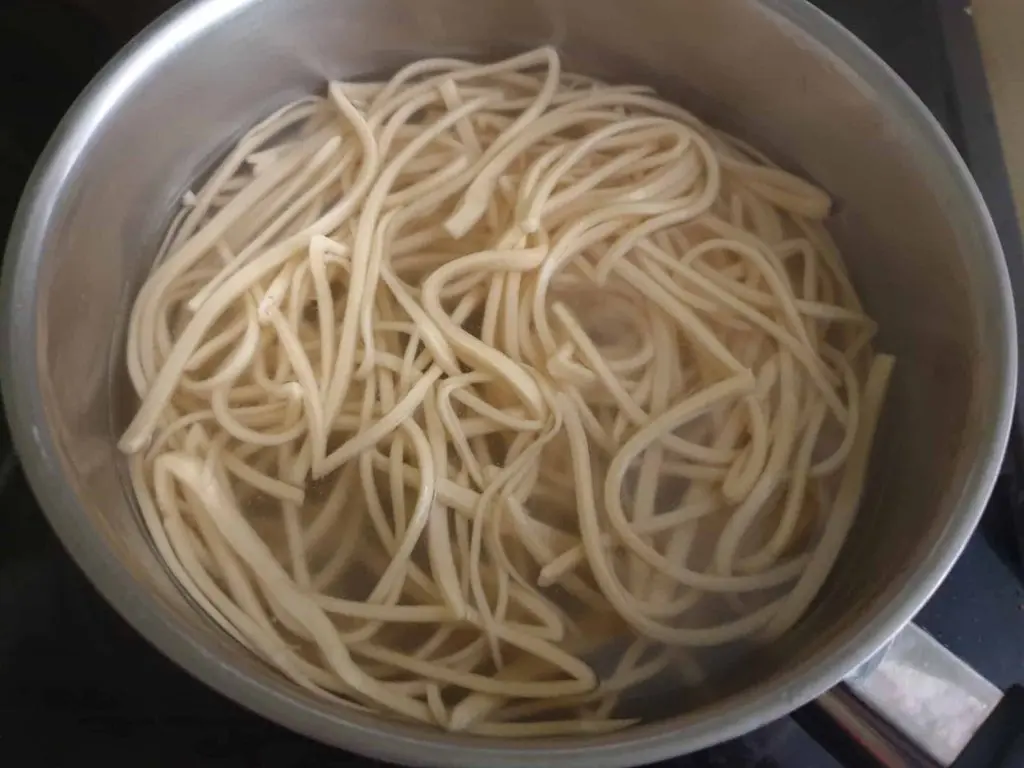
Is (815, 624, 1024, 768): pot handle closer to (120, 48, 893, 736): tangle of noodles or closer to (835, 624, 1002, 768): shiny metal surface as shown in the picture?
(835, 624, 1002, 768): shiny metal surface

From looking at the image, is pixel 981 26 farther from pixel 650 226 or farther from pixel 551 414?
pixel 551 414

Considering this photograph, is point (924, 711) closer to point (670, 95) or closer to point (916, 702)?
point (916, 702)

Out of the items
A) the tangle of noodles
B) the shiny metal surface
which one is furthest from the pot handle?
the tangle of noodles

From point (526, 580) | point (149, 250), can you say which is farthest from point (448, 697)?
point (149, 250)

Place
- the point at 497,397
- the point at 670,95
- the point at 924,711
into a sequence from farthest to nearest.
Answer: the point at 670,95 < the point at 497,397 < the point at 924,711

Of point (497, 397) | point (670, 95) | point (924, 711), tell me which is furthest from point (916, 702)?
point (670, 95)

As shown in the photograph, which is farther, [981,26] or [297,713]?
[981,26]
